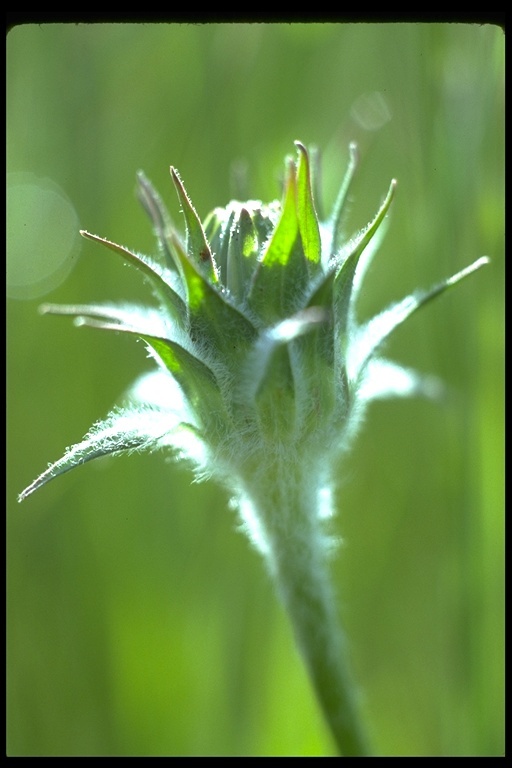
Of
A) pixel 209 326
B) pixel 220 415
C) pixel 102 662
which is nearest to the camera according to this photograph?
pixel 209 326

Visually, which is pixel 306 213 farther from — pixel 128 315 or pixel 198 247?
pixel 128 315

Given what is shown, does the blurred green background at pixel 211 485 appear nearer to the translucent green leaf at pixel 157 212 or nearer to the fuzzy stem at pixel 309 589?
the fuzzy stem at pixel 309 589

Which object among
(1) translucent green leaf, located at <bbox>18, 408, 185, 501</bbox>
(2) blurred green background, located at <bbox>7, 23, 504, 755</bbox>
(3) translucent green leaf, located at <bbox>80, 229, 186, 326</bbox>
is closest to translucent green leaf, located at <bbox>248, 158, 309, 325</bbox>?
(3) translucent green leaf, located at <bbox>80, 229, 186, 326</bbox>

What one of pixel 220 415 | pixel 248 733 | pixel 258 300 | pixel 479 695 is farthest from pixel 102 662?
pixel 258 300

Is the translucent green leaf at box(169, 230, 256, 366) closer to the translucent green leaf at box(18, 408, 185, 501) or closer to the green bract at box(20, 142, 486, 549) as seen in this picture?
the green bract at box(20, 142, 486, 549)

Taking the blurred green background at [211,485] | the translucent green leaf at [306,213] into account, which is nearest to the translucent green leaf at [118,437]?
the translucent green leaf at [306,213]

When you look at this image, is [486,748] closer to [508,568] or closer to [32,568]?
[508,568]

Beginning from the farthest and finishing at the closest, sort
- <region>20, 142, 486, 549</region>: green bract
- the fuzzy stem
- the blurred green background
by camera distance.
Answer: the blurred green background → the fuzzy stem → <region>20, 142, 486, 549</region>: green bract
